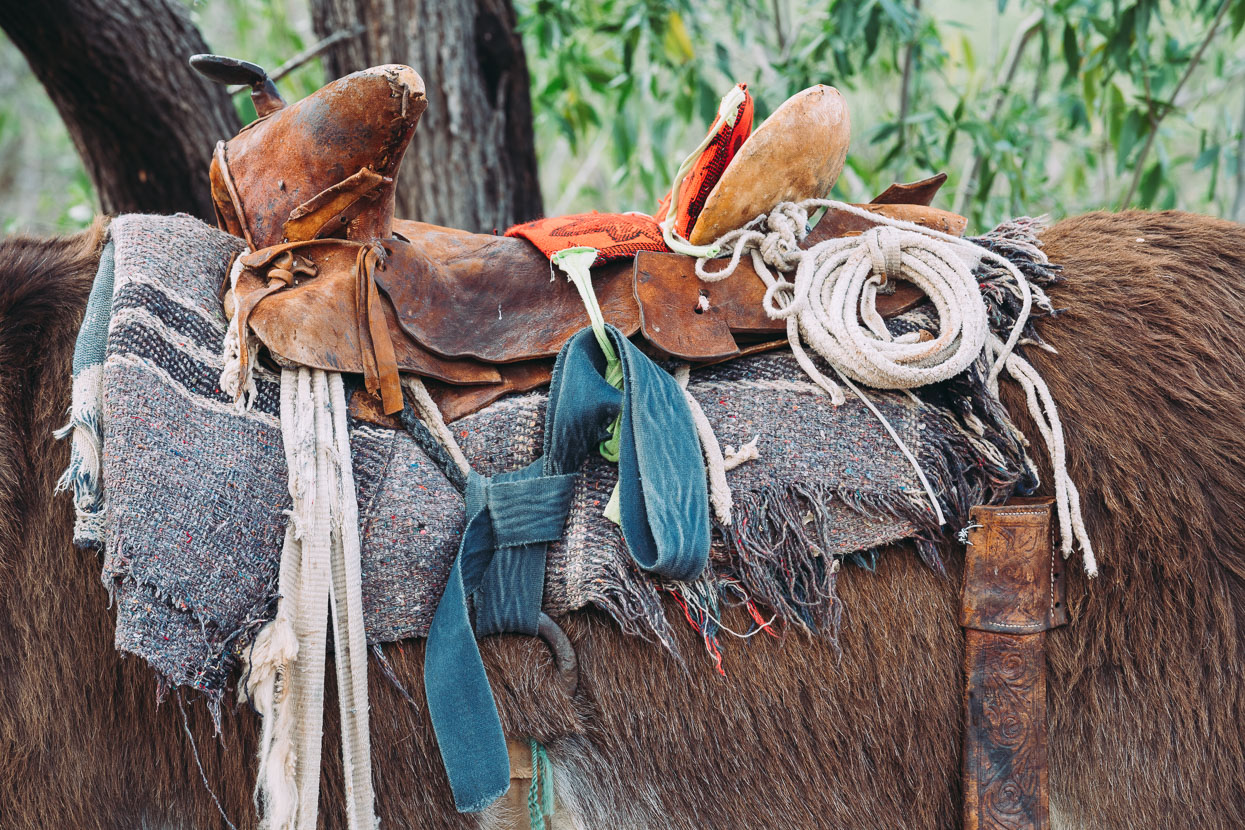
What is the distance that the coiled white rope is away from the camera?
1.34 meters

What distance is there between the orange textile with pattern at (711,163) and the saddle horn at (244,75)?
30.2 inches

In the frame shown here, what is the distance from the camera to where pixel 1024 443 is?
4.51 feet

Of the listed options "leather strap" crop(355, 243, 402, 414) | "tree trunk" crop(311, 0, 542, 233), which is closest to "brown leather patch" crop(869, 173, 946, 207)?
"leather strap" crop(355, 243, 402, 414)

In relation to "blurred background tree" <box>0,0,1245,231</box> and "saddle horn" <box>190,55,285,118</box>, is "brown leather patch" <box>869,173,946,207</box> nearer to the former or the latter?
"saddle horn" <box>190,55,285,118</box>

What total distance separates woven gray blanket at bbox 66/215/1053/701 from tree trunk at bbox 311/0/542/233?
157 cm

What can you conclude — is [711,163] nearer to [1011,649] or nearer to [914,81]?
[1011,649]

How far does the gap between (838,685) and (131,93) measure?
2527 mm

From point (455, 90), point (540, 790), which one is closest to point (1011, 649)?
point (540, 790)

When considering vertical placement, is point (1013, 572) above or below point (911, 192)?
below

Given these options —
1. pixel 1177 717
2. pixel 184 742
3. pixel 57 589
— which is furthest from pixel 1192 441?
pixel 57 589

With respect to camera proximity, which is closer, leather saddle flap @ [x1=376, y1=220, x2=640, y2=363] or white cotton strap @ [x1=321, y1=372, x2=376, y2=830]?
white cotton strap @ [x1=321, y1=372, x2=376, y2=830]

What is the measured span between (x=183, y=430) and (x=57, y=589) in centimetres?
33

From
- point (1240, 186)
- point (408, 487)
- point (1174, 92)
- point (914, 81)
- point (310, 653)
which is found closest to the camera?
point (310, 653)

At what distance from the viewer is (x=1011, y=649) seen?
1.35 meters
